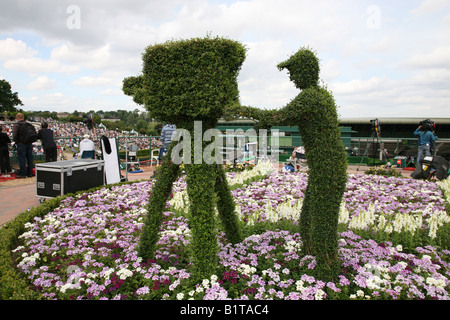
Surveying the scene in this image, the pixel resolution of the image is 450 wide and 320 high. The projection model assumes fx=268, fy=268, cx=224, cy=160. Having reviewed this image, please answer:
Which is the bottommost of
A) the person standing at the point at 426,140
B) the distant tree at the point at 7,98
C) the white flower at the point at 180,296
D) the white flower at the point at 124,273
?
the white flower at the point at 180,296

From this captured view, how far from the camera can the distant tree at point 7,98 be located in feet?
148

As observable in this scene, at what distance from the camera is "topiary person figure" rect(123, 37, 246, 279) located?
297 cm

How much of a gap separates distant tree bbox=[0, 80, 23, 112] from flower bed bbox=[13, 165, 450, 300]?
172 ft

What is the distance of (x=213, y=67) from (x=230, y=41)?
0.39 metres

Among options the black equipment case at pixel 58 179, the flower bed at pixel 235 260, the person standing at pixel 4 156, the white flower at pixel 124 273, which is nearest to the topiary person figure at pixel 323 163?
the flower bed at pixel 235 260

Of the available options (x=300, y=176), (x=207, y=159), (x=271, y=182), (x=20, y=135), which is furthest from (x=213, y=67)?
(x=20, y=135)

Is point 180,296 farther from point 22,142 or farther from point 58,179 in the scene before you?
point 22,142

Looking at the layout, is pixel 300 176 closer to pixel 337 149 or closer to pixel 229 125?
pixel 337 149

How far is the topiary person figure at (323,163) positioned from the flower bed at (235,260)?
1.15 ft

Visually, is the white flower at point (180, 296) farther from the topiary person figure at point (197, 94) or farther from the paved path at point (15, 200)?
the paved path at point (15, 200)

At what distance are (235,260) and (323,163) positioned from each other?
1.70 meters

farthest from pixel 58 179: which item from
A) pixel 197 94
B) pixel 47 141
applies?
pixel 197 94

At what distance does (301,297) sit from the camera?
9.45 ft
